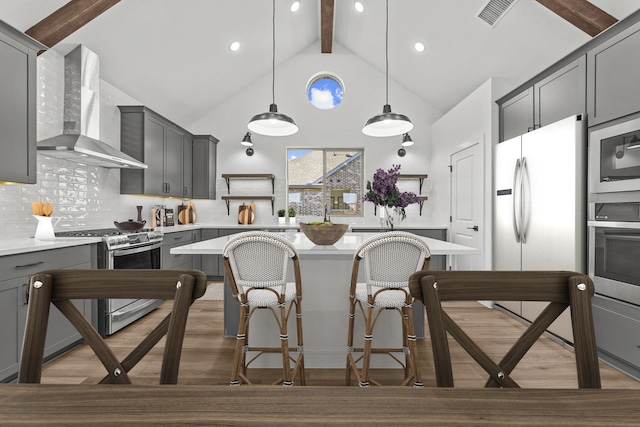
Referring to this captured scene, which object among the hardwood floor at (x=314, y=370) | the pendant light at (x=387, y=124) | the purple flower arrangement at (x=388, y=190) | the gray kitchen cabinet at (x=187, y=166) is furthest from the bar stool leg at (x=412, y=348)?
the gray kitchen cabinet at (x=187, y=166)

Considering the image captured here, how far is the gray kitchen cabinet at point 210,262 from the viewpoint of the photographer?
5320 millimetres

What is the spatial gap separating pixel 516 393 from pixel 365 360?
1.34 metres

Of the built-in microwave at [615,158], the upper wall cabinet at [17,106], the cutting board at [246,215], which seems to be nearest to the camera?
the built-in microwave at [615,158]

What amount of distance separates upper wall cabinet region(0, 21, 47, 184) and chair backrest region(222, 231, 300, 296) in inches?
72.7

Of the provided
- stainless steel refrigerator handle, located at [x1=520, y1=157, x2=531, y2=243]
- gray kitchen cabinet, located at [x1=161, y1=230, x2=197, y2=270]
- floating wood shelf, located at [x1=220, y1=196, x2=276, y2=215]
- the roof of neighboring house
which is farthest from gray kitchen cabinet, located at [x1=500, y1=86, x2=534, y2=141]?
gray kitchen cabinet, located at [x1=161, y1=230, x2=197, y2=270]

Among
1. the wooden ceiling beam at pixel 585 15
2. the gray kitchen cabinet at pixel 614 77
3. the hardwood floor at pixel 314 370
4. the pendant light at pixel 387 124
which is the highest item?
the wooden ceiling beam at pixel 585 15

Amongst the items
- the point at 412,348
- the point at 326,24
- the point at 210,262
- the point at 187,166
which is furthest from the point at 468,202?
the point at 187,166

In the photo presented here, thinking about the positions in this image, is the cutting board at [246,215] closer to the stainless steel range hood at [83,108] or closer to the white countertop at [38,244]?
the stainless steel range hood at [83,108]

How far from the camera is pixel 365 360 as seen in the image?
1918mm

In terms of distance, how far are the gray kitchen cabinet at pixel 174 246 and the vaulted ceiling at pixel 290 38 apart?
1.84m

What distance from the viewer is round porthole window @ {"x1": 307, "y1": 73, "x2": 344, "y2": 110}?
6062mm

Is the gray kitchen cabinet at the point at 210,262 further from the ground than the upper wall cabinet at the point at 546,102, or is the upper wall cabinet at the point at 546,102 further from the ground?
the upper wall cabinet at the point at 546,102

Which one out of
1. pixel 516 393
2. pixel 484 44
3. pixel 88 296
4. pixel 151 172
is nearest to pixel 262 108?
pixel 151 172

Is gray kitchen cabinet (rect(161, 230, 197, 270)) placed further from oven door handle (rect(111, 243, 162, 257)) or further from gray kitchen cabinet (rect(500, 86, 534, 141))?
gray kitchen cabinet (rect(500, 86, 534, 141))
